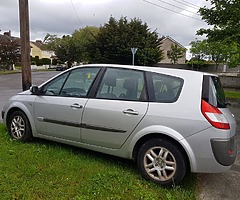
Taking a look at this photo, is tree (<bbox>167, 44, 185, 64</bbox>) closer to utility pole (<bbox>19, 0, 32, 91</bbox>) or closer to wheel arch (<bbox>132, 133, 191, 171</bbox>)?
utility pole (<bbox>19, 0, 32, 91</bbox>)

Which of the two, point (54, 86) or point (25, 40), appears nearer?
point (54, 86)

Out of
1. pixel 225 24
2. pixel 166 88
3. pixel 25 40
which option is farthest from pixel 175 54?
pixel 166 88

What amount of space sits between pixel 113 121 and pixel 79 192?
3.37 feet

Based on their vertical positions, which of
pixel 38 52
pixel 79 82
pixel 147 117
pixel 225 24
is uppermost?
pixel 38 52

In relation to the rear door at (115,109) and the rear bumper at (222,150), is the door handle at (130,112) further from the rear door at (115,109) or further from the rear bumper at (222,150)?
the rear bumper at (222,150)

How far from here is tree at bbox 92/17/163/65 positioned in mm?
25000

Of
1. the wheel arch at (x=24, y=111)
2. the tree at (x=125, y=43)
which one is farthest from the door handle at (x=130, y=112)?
the tree at (x=125, y=43)

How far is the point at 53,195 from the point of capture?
2775mm

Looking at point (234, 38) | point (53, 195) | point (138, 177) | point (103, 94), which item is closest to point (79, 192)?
point (53, 195)

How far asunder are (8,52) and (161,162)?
3892cm

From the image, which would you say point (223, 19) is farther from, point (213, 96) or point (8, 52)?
point (8, 52)

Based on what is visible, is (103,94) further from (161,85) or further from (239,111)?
(239,111)

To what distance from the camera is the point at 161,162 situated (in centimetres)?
310

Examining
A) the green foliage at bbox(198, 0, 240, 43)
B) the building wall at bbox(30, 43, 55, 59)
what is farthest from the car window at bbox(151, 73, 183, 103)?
the building wall at bbox(30, 43, 55, 59)
